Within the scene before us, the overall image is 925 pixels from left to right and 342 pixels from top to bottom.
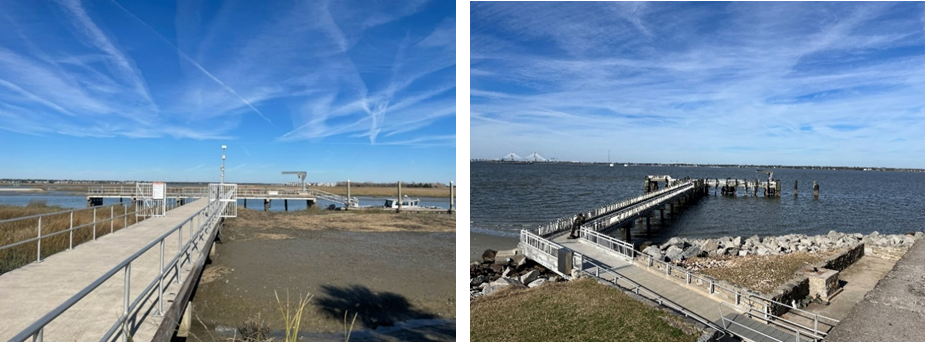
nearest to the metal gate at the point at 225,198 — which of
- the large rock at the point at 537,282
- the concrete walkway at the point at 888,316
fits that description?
the large rock at the point at 537,282

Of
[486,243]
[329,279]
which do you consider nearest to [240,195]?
[486,243]

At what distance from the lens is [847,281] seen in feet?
22.4

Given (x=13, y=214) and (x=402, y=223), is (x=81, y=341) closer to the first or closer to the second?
(x=13, y=214)

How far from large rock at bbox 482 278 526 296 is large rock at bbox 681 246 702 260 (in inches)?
173

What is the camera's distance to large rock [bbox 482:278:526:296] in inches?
287

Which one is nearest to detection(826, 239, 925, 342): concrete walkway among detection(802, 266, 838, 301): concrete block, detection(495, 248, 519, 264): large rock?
detection(802, 266, 838, 301): concrete block

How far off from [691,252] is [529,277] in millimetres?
4672

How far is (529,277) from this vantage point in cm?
790

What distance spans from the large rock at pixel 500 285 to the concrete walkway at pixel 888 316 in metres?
4.08

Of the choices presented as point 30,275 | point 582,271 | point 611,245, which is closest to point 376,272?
point 582,271

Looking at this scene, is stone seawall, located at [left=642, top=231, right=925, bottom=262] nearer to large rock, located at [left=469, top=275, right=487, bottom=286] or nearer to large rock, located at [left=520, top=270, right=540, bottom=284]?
large rock, located at [left=520, top=270, right=540, bottom=284]

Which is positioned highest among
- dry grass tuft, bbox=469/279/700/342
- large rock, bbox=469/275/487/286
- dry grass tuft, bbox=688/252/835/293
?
dry grass tuft, bbox=469/279/700/342

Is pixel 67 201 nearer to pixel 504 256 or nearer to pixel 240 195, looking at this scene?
pixel 240 195

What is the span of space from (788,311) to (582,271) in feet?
7.94
